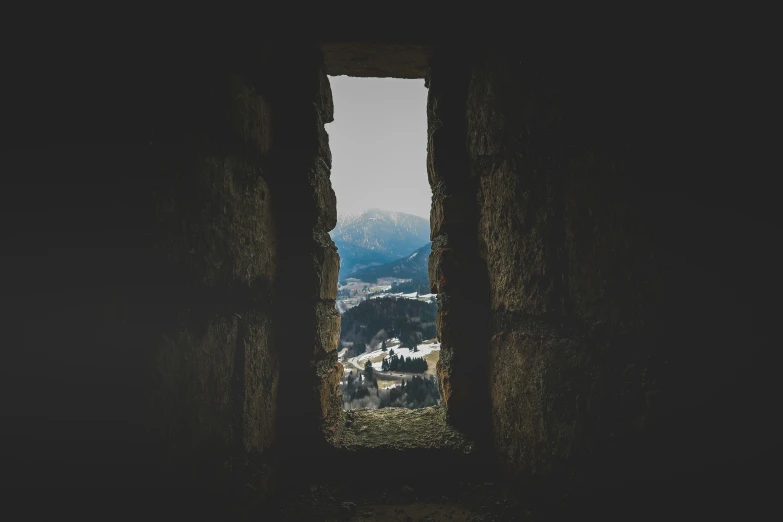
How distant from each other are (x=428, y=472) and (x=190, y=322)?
1442 mm

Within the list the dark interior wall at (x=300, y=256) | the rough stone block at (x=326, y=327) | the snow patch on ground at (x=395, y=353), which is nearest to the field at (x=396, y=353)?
the snow patch on ground at (x=395, y=353)

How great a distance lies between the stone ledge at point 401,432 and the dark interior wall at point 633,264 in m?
0.42

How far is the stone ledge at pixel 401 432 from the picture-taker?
1.92 meters

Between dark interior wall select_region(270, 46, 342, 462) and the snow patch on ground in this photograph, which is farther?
the snow patch on ground

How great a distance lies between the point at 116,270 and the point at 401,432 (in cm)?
167

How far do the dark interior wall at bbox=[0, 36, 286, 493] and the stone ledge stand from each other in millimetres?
823

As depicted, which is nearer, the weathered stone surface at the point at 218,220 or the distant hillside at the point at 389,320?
the weathered stone surface at the point at 218,220

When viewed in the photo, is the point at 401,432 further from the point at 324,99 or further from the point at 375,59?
the point at 375,59

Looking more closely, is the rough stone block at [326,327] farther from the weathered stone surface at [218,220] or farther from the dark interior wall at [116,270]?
the dark interior wall at [116,270]

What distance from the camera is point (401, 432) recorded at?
2062 mm

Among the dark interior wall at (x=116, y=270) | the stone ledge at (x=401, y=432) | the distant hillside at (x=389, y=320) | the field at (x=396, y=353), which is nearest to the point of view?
the dark interior wall at (x=116, y=270)

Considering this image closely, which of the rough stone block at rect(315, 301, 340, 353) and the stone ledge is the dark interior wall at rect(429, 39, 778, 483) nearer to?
the stone ledge

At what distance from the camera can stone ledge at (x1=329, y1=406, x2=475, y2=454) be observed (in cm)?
192

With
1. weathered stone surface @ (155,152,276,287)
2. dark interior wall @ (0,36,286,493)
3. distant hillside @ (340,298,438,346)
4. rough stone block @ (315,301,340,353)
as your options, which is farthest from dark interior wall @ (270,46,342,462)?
distant hillside @ (340,298,438,346)
